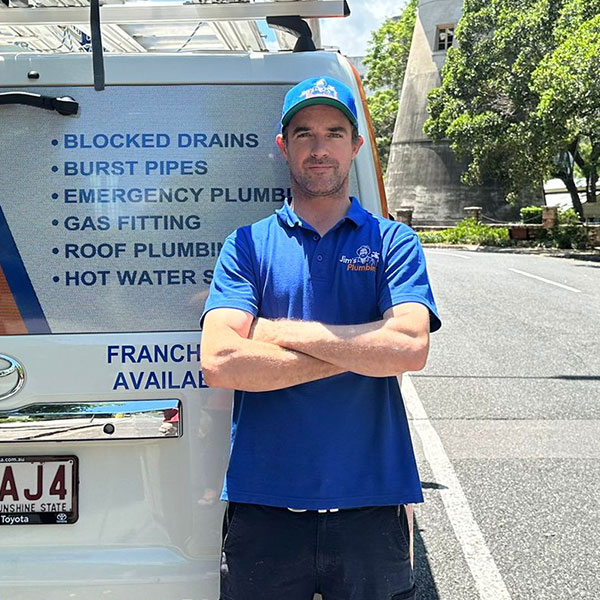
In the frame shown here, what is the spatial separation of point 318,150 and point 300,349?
65 cm

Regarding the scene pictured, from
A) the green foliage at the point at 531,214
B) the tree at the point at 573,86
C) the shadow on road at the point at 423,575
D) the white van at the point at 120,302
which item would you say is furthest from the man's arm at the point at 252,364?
the green foliage at the point at 531,214

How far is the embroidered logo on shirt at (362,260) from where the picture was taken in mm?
2586

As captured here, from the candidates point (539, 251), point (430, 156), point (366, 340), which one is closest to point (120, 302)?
point (366, 340)

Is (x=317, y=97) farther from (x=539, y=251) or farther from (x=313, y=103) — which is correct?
(x=539, y=251)

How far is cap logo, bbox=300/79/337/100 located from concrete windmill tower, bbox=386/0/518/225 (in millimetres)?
46072

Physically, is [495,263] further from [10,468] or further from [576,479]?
[10,468]

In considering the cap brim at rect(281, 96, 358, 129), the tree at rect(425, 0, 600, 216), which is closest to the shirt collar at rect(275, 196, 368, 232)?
the cap brim at rect(281, 96, 358, 129)

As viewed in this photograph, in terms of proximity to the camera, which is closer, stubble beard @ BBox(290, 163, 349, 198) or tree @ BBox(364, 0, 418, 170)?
stubble beard @ BBox(290, 163, 349, 198)

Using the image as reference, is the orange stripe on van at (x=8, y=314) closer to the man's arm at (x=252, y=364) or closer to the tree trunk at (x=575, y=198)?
the man's arm at (x=252, y=364)

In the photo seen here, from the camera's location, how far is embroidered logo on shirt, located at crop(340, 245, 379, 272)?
2.59 metres

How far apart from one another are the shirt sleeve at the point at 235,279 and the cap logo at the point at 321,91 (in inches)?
18.0

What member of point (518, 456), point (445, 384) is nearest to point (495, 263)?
point (445, 384)

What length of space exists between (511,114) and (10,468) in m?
33.3

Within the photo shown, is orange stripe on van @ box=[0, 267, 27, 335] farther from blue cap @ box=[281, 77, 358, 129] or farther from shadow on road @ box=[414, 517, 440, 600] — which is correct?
shadow on road @ box=[414, 517, 440, 600]
